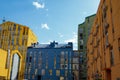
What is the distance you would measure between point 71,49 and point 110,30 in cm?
4534

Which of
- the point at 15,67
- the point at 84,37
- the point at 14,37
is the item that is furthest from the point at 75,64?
the point at 15,67

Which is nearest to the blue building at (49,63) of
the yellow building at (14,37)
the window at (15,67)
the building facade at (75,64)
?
the building facade at (75,64)

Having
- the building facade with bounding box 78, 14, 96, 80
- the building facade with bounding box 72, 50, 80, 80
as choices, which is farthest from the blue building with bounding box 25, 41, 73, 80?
the building facade with bounding box 78, 14, 96, 80

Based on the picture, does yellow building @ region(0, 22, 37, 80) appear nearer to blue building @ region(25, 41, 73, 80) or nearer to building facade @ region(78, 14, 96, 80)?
blue building @ region(25, 41, 73, 80)

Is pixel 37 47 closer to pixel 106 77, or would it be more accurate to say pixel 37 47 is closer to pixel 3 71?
pixel 3 71

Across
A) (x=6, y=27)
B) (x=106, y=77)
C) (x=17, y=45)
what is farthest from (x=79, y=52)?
(x=106, y=77)

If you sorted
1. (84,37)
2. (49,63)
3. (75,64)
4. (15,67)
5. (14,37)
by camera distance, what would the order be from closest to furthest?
(15,67) → (75,64) → (84,37) → (49,63) → (14,37)

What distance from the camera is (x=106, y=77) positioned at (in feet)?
82.9

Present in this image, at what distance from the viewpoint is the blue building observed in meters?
66.1

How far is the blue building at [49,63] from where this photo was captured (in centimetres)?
6609

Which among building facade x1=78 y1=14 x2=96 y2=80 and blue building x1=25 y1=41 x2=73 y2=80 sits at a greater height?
building facade x1=78 y1=14 x2=96 y2=80

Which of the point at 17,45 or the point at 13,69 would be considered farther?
the point at 17,45

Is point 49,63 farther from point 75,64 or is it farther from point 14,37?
point 14,37

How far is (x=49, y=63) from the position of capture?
67750 mm
